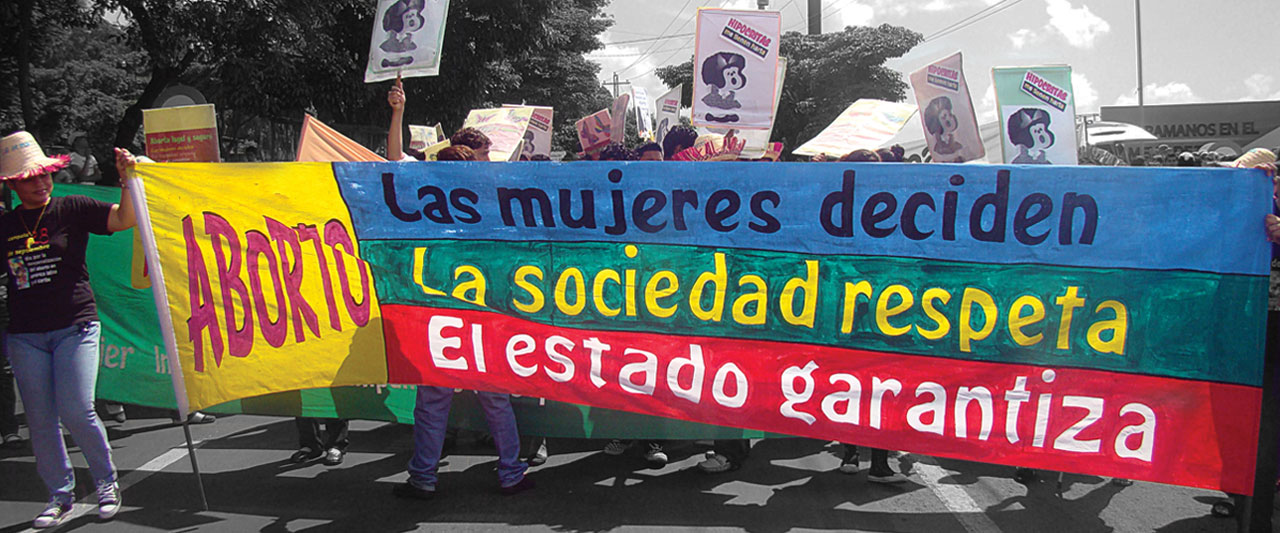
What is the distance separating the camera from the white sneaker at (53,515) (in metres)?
4.20

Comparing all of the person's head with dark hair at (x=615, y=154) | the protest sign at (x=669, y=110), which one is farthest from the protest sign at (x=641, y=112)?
the person's head with dark hair at (x=615, y=154)

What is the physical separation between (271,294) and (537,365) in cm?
134

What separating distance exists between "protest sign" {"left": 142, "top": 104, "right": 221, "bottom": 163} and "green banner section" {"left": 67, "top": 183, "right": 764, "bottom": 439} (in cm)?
50

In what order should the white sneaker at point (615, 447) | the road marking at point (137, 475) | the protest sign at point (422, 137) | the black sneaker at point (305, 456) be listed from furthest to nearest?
the protest sign at point (422, 137) < the white sneaker at point (615, 447) < the black sneaker at point (305, 456) < the road marking at point (137, 475)

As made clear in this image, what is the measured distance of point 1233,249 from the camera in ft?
11.4

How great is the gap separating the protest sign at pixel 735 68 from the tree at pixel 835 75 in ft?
114

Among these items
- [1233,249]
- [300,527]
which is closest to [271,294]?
[300,527]

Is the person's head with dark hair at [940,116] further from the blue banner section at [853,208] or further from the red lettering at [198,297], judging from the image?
the red lettering at [198,297]

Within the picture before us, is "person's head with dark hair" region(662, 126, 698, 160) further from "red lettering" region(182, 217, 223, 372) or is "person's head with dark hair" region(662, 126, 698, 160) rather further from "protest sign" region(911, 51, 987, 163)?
"red lettering" region(182, 217, 223, 372)

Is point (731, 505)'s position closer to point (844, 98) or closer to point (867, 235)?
point (867, 235)

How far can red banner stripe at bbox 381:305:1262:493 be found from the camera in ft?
11.7

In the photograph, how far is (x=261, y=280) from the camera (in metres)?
4.30

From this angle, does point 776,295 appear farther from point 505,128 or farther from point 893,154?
point 505,128

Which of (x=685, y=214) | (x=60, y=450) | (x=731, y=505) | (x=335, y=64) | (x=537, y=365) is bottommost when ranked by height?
(x=731, y=505)
